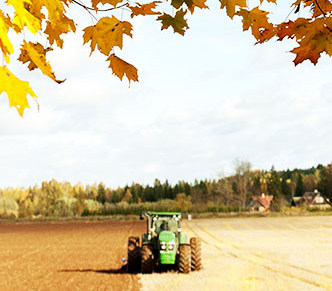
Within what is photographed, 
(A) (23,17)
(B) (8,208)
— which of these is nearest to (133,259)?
(A) (23,17)

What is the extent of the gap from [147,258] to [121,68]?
12892 mm

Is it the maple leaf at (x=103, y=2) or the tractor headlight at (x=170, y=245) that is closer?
the maple leaf at (x=103, y=2)

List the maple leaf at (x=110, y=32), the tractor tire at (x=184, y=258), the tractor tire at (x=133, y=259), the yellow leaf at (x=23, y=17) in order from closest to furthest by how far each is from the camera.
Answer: the yellow leaf at (x=23, y=17) → the maple leaf at (x=110, y=32) → the tractor tire at (x=184, y=258) → the tractor tire at (x=133, y=259)

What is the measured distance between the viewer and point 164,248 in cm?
1523

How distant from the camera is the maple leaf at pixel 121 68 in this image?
2959mm

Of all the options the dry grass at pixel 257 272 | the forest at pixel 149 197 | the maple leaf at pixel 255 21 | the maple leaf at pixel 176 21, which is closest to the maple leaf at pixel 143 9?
the maple leaf at pixel 176 21

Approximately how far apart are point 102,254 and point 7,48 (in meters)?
22.6

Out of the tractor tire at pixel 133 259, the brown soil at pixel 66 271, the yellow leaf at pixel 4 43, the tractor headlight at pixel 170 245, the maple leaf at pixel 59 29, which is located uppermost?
the maple leaf at pixel 59 29

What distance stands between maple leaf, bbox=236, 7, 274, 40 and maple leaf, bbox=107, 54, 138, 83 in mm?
856

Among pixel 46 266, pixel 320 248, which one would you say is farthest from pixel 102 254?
pixel 320 248

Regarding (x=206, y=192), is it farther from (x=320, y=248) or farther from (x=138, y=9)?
(x=138, y=9)

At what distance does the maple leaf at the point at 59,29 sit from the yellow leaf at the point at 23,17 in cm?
145

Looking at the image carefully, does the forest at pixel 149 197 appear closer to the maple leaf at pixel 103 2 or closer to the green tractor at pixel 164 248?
the green tractor at pixel 164 248

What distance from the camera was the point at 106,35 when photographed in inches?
113
